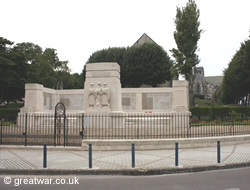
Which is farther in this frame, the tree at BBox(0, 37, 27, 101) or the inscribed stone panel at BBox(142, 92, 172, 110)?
the tree at BBox(0, 37, 27, 101)

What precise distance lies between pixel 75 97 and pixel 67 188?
75.1ft

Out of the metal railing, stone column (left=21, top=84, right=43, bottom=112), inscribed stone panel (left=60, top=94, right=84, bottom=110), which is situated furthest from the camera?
inscribed stone panel (left=60, top=94, right=84, bottom=110)

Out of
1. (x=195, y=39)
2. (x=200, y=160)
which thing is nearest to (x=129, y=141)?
(x=200, y=160)

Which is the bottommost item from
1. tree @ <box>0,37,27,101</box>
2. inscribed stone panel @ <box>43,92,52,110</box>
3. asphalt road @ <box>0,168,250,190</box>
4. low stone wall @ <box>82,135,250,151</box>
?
asphalt road @ <box>0,168,250,190</box>

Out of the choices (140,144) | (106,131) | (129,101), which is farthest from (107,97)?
(129,101)

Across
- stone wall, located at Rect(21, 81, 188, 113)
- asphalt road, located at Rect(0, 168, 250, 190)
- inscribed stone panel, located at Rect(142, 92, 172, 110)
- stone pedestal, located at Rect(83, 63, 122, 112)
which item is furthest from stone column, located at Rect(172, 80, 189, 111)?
asphalt road, located at Rect(0, 168, 250, 190)

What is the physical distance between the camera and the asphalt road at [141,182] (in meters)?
6.20

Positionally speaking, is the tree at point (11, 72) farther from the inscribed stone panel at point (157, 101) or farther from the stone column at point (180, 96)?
the stone column at point (180, 96)

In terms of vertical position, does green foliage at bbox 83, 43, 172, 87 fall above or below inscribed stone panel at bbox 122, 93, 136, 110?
above

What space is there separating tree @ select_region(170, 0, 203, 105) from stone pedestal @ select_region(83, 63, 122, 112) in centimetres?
1711

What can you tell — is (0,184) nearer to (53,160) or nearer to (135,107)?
(53,160)

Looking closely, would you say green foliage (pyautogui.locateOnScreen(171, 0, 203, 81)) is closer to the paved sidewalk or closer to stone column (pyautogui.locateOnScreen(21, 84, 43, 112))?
stone column (pyautogui.locateOnScreen(21, 84, 43, 112))

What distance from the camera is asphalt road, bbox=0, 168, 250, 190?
620 centimetres

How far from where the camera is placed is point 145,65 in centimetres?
4091
